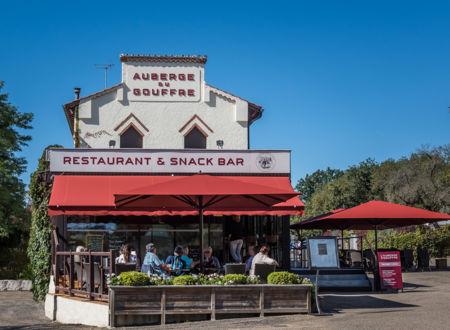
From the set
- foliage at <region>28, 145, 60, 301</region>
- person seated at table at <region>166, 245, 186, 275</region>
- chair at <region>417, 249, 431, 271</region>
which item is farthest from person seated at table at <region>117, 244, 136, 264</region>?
chair at <region>417, 249, 431, 271</region>

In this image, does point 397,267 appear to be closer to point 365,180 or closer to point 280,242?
point 280,242

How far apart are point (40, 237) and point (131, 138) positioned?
5642 millimetres

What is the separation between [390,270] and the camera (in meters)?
17.0

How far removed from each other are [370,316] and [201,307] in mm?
3246

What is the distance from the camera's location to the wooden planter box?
37.3 ft

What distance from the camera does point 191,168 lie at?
1955 cm

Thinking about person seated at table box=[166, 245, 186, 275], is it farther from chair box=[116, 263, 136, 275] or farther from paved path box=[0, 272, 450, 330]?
paved path box=[0, 272, 450, 330]

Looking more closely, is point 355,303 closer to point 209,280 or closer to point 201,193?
point 209,280

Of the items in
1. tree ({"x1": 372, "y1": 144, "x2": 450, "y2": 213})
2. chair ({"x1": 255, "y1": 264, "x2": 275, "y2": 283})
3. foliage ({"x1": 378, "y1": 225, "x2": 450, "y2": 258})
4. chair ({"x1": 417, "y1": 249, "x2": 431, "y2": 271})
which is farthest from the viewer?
A: tree ({"x1": 372, "y1": 144, "x2": 450, "y2": 213})

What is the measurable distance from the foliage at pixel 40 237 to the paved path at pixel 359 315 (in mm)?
734

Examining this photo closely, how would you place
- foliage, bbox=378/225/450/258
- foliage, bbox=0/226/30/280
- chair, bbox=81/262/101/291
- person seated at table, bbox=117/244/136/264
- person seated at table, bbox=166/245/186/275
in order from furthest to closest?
foliage, bbox=378/225/450/258 → foliage, bbox=0/226/30/280 → person seated at table, bbox=117/244/136/264 → person seated at table, bbox=166/245/186/275 → chair, bbox=81/262/101/291

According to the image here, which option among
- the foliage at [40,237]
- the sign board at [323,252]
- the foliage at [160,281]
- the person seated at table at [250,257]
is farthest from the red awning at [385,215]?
the foliage at [40,237]

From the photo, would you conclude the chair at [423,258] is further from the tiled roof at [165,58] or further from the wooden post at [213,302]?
the wooden post at [213,302]

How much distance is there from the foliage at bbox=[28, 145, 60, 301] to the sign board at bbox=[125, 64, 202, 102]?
512 cm
